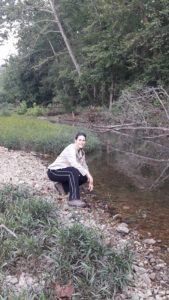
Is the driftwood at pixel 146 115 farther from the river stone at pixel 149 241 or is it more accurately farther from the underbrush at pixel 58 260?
the underbrush at pixel 58 260

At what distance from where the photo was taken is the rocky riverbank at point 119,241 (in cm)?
379

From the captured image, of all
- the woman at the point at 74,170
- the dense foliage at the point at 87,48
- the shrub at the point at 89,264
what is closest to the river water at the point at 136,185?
the woman at the point at 74,170

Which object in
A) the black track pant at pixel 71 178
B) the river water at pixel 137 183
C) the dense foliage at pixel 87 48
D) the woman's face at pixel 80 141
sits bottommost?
the river water at pixel 137 183

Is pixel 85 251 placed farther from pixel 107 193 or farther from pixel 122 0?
pixel 122 0

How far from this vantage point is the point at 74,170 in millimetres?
6230

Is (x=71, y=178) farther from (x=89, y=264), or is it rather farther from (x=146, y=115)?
(x=146, y=115)

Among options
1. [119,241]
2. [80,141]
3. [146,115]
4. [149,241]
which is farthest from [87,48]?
[119,241]

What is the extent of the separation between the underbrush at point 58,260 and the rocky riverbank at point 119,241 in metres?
0.15

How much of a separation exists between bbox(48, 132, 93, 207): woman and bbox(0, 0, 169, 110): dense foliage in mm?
11407

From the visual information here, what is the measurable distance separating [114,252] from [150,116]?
6.73 m

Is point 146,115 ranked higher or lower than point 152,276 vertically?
higher

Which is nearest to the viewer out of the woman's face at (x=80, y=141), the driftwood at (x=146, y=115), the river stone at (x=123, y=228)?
the river stone at (x=123, y=228)

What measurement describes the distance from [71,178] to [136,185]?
246cm

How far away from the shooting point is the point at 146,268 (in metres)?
4.38
